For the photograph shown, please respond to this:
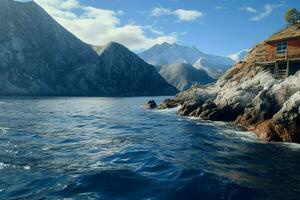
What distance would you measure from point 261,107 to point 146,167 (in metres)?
23.4

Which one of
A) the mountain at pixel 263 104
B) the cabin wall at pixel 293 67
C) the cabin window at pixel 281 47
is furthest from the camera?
the cabin window at pixel 281 47

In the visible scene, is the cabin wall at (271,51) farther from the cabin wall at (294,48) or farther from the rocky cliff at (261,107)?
the cabin wall at (294,48)

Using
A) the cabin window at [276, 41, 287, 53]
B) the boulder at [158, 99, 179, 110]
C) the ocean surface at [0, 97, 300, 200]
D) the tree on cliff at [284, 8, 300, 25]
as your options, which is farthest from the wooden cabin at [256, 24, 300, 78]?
the boulder at [158, 99, 179, 110]

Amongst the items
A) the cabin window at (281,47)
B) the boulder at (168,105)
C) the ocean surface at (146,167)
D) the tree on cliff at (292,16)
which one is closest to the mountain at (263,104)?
the cabin window at (281,47)

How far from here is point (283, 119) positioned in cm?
3347

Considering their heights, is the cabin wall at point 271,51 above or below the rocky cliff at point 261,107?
above

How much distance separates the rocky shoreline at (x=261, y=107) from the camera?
33.5m

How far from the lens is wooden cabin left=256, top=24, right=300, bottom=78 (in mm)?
52125

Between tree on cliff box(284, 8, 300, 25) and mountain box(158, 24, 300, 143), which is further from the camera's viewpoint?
tree on cliff box(284, 8, 300, 25)

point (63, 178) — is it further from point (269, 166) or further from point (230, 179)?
point (269, 166)

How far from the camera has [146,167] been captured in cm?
2298

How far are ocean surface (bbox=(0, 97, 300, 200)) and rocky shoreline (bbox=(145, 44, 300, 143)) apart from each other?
2.29 metres

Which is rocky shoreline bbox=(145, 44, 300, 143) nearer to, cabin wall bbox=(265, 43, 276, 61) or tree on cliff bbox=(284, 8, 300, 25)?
cabin wall bbox=(265, 43, 276, 61)

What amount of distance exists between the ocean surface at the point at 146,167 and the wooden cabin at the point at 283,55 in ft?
67.3
